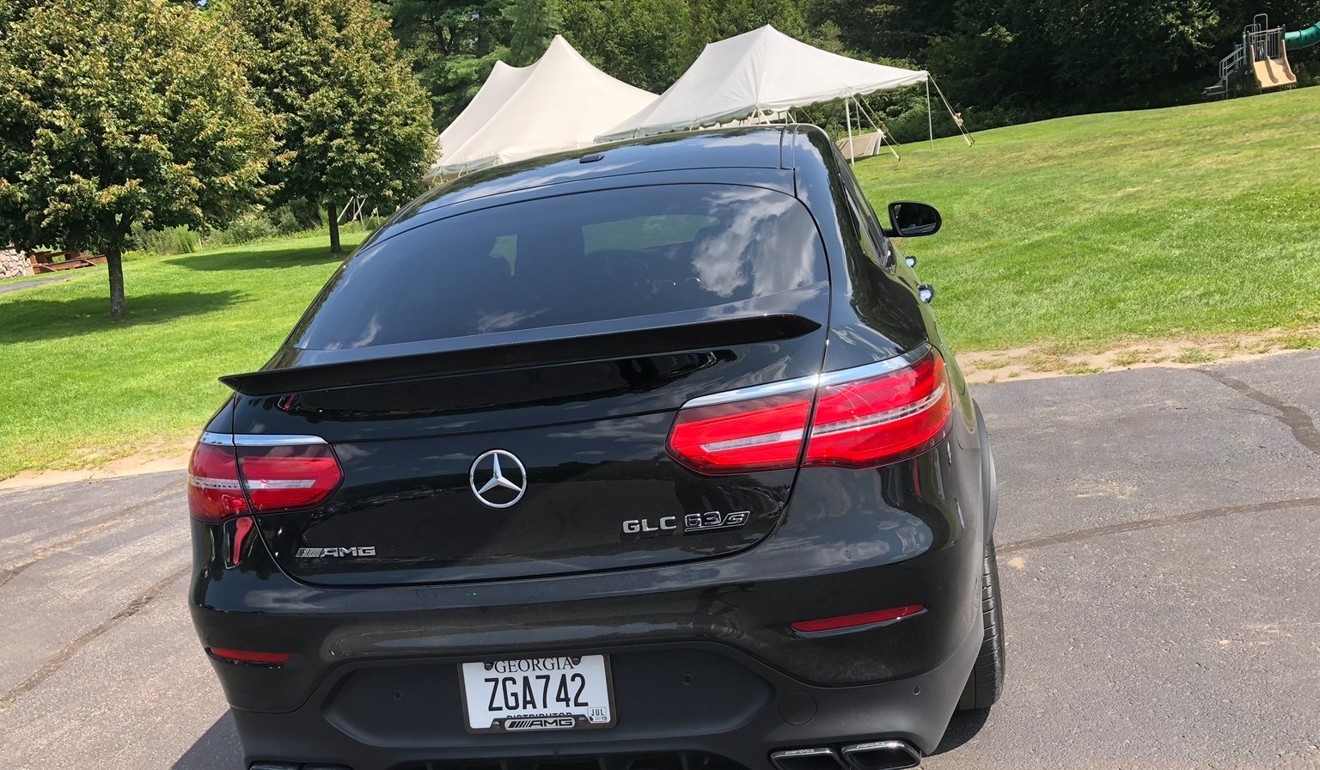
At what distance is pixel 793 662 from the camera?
2.19 metres

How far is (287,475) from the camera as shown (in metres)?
2.34

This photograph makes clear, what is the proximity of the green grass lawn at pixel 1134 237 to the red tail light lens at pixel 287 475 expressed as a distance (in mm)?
6699

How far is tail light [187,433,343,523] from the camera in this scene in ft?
7.59

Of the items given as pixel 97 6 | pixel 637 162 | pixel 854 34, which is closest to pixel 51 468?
pixel 637 162

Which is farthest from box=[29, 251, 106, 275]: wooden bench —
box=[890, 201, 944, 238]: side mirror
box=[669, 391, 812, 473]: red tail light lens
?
box=[669, 391, 812, 473]: red tail light lens

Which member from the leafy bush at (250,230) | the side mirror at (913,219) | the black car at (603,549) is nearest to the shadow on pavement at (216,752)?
the black car at (603,549)

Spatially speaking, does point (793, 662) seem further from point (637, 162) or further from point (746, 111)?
point (746, 111)

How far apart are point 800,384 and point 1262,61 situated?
41.0m

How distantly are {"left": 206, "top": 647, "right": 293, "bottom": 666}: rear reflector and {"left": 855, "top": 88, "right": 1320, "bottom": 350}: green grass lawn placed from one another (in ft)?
22.2

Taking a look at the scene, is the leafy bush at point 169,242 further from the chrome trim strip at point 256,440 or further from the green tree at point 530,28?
the chrome trim strip at point 256,440

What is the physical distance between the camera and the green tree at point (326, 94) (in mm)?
24609

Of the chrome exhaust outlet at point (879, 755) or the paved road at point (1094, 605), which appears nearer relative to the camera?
the chrome exhaust outlet at point (879, 755)

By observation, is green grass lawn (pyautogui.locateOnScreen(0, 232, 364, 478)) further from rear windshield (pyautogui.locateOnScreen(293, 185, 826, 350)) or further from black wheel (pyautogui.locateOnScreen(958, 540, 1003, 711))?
black wheel (pyautogui.locateOnScreen(958, 540, 1003, 711))

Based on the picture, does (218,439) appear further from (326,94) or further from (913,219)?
(326,94)
